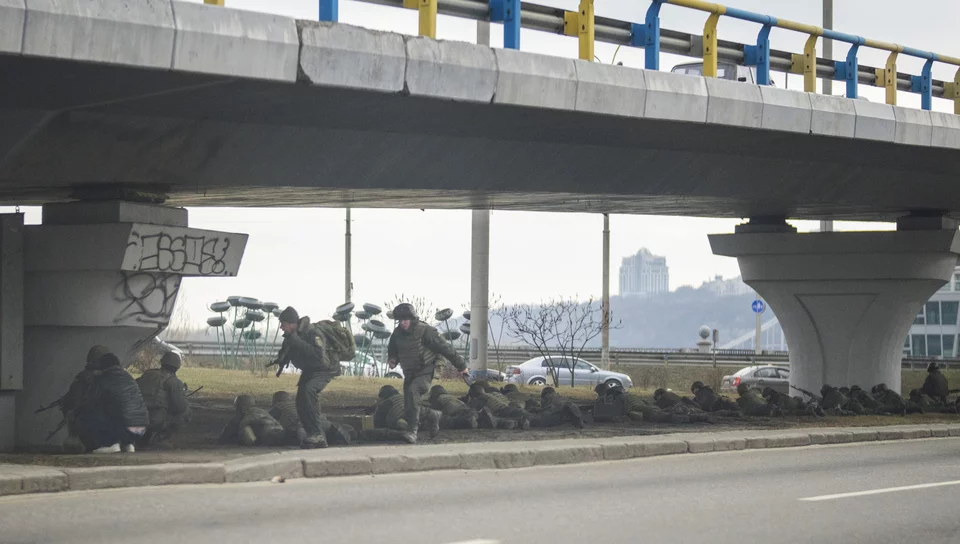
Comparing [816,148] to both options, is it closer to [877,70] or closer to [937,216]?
[877,70]

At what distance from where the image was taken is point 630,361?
52.4 meters

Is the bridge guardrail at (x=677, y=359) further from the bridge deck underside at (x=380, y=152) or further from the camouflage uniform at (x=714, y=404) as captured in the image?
the bridge deck underside at (x=380, y=152)

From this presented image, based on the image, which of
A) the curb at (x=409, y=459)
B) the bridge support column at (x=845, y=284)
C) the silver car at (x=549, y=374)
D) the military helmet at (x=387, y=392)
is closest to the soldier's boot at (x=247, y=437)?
the curb at (x=409, y=459)

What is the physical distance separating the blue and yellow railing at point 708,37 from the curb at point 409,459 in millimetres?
4205

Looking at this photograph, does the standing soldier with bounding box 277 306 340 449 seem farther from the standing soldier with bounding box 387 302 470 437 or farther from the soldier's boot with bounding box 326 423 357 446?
the standing soldier with bounding box 387 302 470 437

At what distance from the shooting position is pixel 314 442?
1341 centimetres

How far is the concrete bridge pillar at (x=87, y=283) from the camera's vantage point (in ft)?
48.3

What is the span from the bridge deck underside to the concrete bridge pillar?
0.51 meters

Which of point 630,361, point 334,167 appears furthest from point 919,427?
point 630,361

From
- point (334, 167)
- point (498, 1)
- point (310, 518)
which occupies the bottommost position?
point (310, 518)

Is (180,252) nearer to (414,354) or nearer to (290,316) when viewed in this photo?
(290,316)

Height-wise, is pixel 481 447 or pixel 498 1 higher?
pixel 498 1

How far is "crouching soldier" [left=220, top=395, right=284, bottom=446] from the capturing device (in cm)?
1387

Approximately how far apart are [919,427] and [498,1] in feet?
32.8
